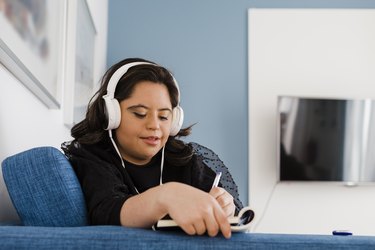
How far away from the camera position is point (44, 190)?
952 millimetres

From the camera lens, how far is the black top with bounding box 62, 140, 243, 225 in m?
0.94

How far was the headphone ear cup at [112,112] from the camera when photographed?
3.99 ft

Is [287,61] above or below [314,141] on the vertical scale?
above

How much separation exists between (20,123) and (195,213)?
0.80 metres

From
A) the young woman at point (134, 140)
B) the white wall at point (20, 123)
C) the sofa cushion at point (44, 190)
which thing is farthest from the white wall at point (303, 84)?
the sofa cushion at point (44, 190)

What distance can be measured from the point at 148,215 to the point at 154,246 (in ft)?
0.33

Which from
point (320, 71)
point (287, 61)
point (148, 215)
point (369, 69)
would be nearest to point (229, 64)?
point (287, 61)

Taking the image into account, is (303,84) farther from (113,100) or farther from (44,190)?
(44,190)

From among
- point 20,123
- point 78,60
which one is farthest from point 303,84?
point 20,123

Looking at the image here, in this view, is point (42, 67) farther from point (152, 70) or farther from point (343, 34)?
point (343, 34)

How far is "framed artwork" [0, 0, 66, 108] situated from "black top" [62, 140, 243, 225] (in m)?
0.25

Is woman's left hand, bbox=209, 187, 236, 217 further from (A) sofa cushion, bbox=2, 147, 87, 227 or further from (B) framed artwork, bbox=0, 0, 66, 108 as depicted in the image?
(B) framed artwork, bbox=0, 0, 66, 108

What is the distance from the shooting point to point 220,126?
10.7 ft

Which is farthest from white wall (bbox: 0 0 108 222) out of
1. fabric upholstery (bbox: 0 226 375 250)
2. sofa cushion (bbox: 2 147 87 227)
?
fabric upholstery (bbox: 0 226 375 250)
